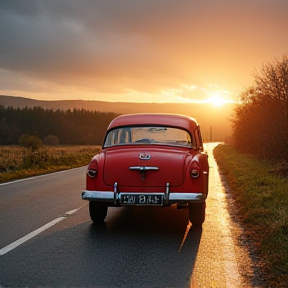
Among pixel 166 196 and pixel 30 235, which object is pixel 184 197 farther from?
pixel 30 235

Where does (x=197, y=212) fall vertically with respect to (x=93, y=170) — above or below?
below

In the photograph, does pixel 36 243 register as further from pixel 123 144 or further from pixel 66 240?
pixel 123 144

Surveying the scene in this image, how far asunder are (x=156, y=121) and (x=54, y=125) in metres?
106

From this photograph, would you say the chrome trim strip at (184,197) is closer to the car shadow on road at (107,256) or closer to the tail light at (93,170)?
the car shadow on road at (107,256)

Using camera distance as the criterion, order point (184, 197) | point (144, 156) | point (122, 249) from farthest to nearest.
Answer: point (144, 156) < point (184, 197) < point (122, 249)

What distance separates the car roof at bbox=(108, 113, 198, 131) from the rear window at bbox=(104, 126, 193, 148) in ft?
0.35

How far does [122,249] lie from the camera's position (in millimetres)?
5723

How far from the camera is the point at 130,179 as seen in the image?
22.6 feet

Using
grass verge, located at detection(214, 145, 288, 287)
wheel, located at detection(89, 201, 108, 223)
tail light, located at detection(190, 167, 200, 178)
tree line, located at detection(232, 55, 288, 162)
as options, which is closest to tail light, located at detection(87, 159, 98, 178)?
wheel, located at detection(89, 201, 108, 223)

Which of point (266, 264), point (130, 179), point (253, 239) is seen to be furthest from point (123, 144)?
point (266, 264)

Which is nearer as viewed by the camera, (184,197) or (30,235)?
(30,235)

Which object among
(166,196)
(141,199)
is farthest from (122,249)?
(166,196)

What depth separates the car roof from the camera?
8302mm

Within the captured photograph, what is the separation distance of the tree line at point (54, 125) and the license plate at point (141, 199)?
309ft
